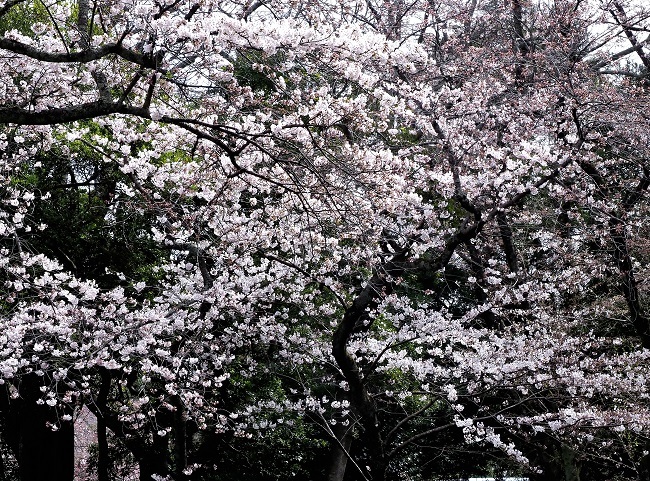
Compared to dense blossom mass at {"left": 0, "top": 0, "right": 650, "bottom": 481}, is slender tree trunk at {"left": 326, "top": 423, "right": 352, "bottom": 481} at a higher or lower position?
lower

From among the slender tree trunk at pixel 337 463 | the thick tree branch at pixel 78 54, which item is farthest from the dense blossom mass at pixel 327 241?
the thick tree branch at pixel 78 54

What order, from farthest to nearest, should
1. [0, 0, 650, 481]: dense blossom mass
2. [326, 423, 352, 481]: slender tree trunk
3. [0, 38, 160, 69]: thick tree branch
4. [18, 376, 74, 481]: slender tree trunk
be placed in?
[326, 423, 352, 481]: slender tree trunk, [18, 376, 74, 481]: slender tree trunk, [0, 0, 650, 481]: dense blossom mass, [0, 38, 160, 69]: thick tree branch

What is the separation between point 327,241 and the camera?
7102 mm

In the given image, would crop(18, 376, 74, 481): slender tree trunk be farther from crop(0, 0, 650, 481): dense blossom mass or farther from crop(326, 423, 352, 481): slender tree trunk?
crop(326, 423, 352, 481): slender tree trunk

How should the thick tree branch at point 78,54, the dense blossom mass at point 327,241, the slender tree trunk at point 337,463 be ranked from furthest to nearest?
the slender tree trunk at point 337,463, the dense blossom mass at point 327,241, the thick tree branch at point 78,54

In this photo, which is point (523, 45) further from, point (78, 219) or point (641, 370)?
point (78, 219)

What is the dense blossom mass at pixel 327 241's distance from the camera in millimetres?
5555

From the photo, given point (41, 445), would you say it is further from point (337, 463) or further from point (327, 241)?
point (327, 241)

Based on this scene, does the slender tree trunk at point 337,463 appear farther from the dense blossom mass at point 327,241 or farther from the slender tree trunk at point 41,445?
the slender tree trunk at point 41,445

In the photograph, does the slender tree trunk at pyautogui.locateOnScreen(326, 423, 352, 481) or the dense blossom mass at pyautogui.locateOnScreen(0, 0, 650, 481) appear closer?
the dense blossom mass at pyautogui.locateOnScreen(0, 0, 650, 481)

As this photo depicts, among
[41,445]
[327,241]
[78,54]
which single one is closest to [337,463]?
[41,445]

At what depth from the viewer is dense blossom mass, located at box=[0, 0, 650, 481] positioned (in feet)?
18.2

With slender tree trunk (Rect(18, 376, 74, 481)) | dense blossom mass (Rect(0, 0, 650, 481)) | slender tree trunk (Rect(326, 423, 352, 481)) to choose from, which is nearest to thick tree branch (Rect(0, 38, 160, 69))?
dense blossom mass (Rect(0, 0, 650, 481))

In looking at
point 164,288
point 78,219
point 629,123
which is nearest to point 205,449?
point 164,288
